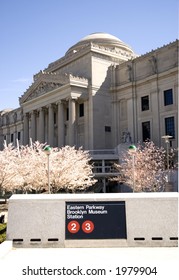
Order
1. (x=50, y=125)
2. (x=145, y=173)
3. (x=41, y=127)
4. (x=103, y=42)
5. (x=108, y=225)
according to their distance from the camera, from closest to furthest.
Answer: (x=108, y=225) → (x=145, y=173) → (x=50, y=125) → (x=41, y=127) → (x=103, y=42)

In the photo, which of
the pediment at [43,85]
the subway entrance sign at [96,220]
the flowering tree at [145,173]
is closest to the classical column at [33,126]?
the pediment at [43,85]

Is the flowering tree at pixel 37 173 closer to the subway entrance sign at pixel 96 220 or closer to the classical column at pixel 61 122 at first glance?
the subway entrance sign at pixel 96 220

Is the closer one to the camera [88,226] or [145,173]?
[88,226]

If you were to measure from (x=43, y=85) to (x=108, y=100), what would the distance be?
1430 centimetres

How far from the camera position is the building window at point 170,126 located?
163ft

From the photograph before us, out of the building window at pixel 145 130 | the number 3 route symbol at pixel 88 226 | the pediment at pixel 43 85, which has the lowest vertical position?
the number 3 route symbol at pixel 88 226

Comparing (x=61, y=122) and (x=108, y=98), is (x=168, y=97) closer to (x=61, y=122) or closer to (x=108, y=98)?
(x=108, y=98)

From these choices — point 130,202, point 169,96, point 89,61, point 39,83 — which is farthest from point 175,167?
point 39,83

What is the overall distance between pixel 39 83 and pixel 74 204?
54.9 meters

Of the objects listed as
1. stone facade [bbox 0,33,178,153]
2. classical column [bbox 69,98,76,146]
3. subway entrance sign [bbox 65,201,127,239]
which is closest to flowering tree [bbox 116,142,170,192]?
stone facade [bbox 0,33,178,153]

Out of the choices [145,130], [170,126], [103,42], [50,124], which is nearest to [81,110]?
[50,124]

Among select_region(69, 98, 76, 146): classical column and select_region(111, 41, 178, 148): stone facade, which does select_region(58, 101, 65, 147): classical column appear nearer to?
select_region(69, 98, 76, 146): classical column

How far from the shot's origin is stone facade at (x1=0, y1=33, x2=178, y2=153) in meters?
51.8

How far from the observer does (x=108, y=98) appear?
59.8 m
